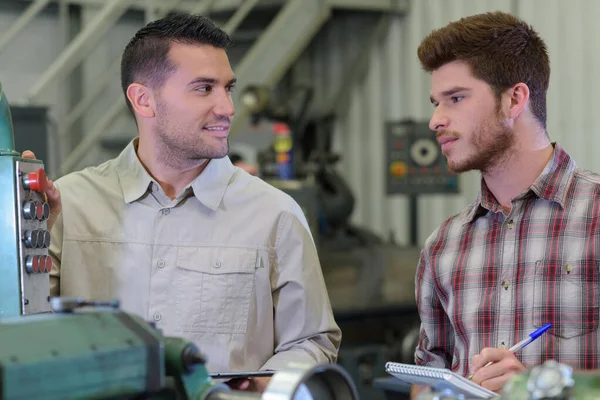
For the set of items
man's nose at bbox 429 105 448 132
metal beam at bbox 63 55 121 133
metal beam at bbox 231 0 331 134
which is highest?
metal beam at bbox 231 0 331 134

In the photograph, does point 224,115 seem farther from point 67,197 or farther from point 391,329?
point 391,329

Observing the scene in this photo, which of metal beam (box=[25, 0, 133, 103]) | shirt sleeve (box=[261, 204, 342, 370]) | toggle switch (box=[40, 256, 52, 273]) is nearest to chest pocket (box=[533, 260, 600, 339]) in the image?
shirt sleeve (box=[261, 204, 342, 370])

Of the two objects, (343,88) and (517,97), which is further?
(343,88)

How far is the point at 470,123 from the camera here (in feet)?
4.92

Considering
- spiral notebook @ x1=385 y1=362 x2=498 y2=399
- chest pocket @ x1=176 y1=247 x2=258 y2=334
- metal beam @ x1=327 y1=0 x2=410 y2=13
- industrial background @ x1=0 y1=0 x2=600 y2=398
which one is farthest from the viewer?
metal beam @ x1=327 y1=0 x2=410 y2=13

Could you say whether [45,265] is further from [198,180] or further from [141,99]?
[141,99]

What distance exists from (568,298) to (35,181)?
0.87 metres

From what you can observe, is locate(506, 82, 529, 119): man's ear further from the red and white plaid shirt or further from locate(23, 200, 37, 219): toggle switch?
locate(23, 200, 37, 219): toggle switch

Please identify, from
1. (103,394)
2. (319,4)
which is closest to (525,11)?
(319,4)

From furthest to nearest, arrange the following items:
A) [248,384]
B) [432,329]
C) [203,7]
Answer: [203,7] < [432,329] < [248,384]

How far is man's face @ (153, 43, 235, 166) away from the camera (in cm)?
165

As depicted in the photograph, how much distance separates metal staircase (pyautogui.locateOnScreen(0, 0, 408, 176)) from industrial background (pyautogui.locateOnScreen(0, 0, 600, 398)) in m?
0.01

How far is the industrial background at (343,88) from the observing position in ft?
13.8

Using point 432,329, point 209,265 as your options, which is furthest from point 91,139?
point 432,329
